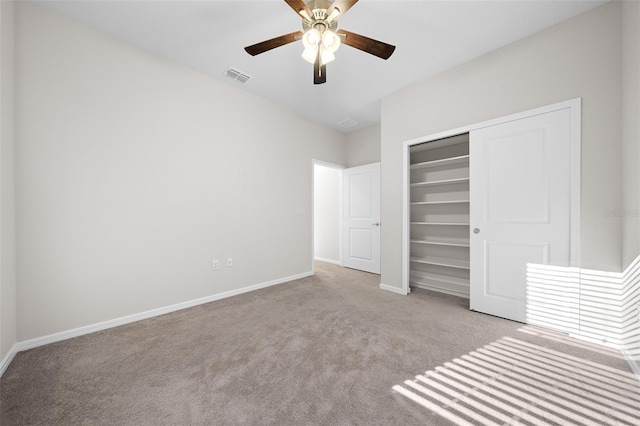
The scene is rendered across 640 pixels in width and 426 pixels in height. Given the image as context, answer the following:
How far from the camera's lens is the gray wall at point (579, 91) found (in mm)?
1941

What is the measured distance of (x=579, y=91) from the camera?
208cm

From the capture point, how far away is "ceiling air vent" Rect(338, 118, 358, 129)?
428cm

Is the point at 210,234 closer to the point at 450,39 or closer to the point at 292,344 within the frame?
the point at 292,344

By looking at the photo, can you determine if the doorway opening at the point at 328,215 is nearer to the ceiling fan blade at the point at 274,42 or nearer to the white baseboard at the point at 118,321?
the white baseboard at the point at 118,321

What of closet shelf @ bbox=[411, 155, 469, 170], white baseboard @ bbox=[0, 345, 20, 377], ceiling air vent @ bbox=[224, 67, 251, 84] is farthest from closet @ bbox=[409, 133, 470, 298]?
white baseboard @ bbox=[0, 345, 20, 377]

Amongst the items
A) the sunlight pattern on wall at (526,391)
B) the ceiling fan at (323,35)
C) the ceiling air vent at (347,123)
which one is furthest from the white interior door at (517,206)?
the ceiling air vent at (347,123)

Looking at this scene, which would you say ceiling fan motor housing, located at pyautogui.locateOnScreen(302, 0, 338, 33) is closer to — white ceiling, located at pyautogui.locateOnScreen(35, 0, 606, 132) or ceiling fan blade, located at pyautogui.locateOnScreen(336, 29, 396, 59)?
ceiling fan blade, located at pyautogui.locateOnScreen(336, 29, 396, 59)

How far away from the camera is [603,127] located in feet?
6.48

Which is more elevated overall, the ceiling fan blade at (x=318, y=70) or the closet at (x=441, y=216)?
the ceiling fan blade at (x=318, y=70)

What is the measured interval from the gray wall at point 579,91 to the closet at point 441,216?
1.61 feet

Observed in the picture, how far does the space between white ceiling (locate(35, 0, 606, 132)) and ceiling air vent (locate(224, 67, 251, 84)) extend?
0.07 metres

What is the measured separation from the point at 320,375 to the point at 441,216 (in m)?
2.76

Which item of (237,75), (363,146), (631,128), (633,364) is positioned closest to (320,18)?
(237,75)

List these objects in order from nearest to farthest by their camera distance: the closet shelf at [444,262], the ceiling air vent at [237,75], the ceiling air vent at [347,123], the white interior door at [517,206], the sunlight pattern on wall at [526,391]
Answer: the sunlight pattern on wall at [526,391]
the white interior door at [517,206]
the ceiling air vent at [237,75]
the closet shelf at [444,262]
the ceiling air vent at [347,123]
